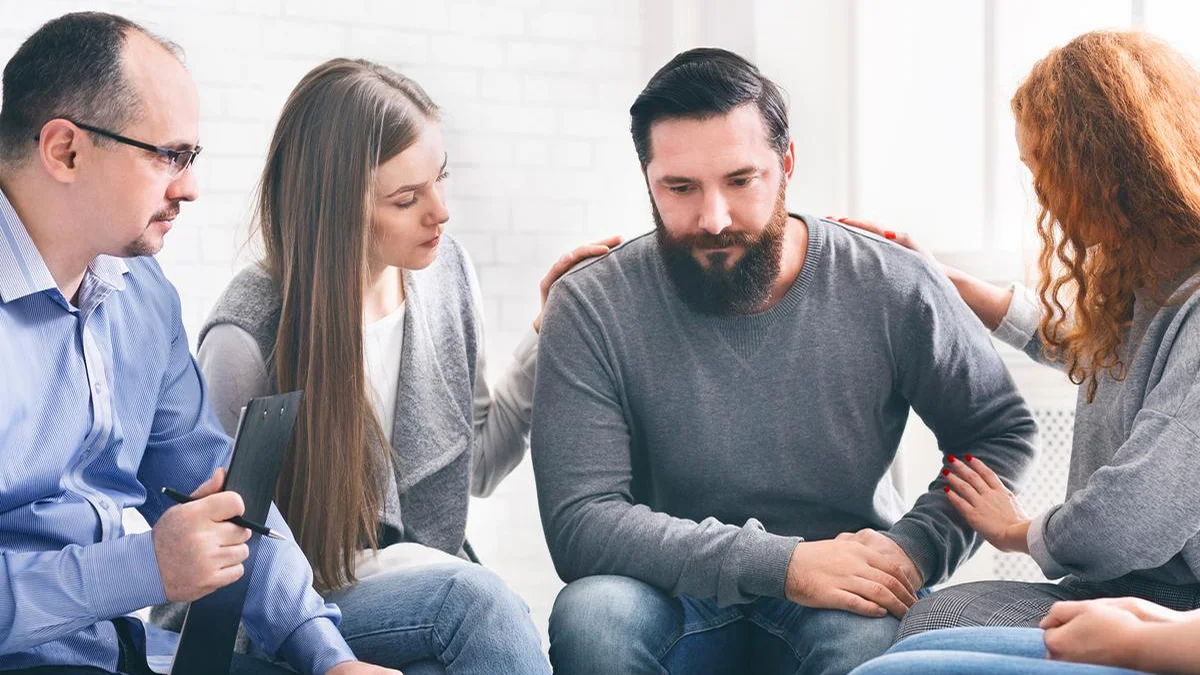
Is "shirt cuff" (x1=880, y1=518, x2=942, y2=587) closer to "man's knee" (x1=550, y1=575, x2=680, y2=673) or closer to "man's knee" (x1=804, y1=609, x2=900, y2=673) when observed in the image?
"man's knee" (x1=804, y1=609, x2=900, y2=673)

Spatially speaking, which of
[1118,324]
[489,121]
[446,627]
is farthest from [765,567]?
[489,121]

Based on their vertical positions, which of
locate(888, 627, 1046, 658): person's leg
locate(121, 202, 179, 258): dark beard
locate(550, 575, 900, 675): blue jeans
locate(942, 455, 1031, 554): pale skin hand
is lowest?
locate(550, 575, 900, 675): blue jeans

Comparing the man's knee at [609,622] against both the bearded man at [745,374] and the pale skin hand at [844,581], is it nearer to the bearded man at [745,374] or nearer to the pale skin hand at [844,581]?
the bearded man at [745,374]

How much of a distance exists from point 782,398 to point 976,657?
83cm

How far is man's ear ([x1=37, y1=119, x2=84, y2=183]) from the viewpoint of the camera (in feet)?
5.21

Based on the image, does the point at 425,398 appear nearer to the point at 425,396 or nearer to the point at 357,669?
the point at 425,396

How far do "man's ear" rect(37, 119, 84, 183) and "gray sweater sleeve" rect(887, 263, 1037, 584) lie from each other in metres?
1.26

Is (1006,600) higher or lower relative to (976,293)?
lower

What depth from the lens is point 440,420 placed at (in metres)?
2.18

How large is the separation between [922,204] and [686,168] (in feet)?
3.67

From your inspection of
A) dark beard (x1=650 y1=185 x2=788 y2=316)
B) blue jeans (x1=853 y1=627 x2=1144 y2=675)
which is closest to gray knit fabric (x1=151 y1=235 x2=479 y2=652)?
dark beard (x1=650 y1=185 x2=788 y2=316)

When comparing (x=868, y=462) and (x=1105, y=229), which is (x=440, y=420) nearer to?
(x=868, y=462)

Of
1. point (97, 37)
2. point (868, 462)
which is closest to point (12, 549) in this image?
point (97, 37)

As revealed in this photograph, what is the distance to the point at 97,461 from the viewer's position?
169 cm
